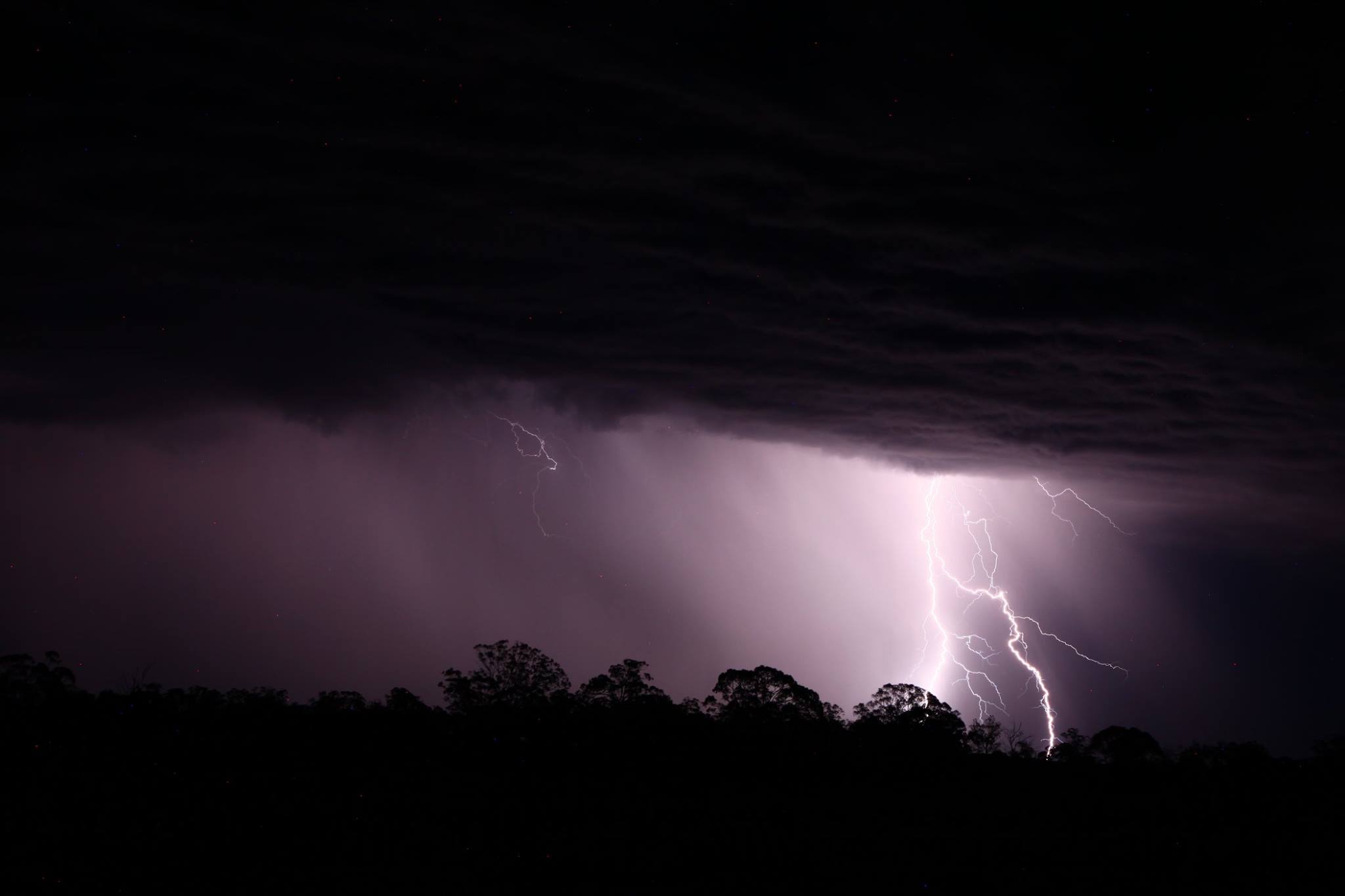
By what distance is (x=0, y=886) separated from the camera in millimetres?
18094

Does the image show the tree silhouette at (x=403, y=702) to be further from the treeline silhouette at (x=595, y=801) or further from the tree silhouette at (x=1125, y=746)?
the tree silhouette at (x=1125, y=746)

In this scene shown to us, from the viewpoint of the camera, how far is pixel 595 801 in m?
31.0

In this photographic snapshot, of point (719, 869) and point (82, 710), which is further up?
point (82, 710)

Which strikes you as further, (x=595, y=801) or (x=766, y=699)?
(x=766, y=699)

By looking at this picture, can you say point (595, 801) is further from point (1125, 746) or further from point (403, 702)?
point (1125, 746)

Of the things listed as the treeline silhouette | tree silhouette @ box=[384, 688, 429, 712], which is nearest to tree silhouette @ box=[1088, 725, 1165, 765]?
the treeline silhouette

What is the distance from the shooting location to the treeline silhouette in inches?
820

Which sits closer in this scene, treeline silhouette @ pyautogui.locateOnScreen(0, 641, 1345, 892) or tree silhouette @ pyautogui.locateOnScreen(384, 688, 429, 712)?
treeline silhouette @ pyautogui.locateOnScreen(0, 641, 1345, 892)

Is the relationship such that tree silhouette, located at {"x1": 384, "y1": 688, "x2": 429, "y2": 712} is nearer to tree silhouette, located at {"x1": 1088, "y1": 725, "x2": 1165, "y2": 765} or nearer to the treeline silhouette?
the treeline silhouette

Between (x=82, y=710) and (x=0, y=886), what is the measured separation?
3027cm

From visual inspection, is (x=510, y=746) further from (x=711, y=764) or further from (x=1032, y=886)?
(x=1032, y=886)

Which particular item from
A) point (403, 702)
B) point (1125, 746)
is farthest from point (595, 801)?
point (1125, 746)

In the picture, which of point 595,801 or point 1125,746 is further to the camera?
point 1125,746

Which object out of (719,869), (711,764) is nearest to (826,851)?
(719,869)
